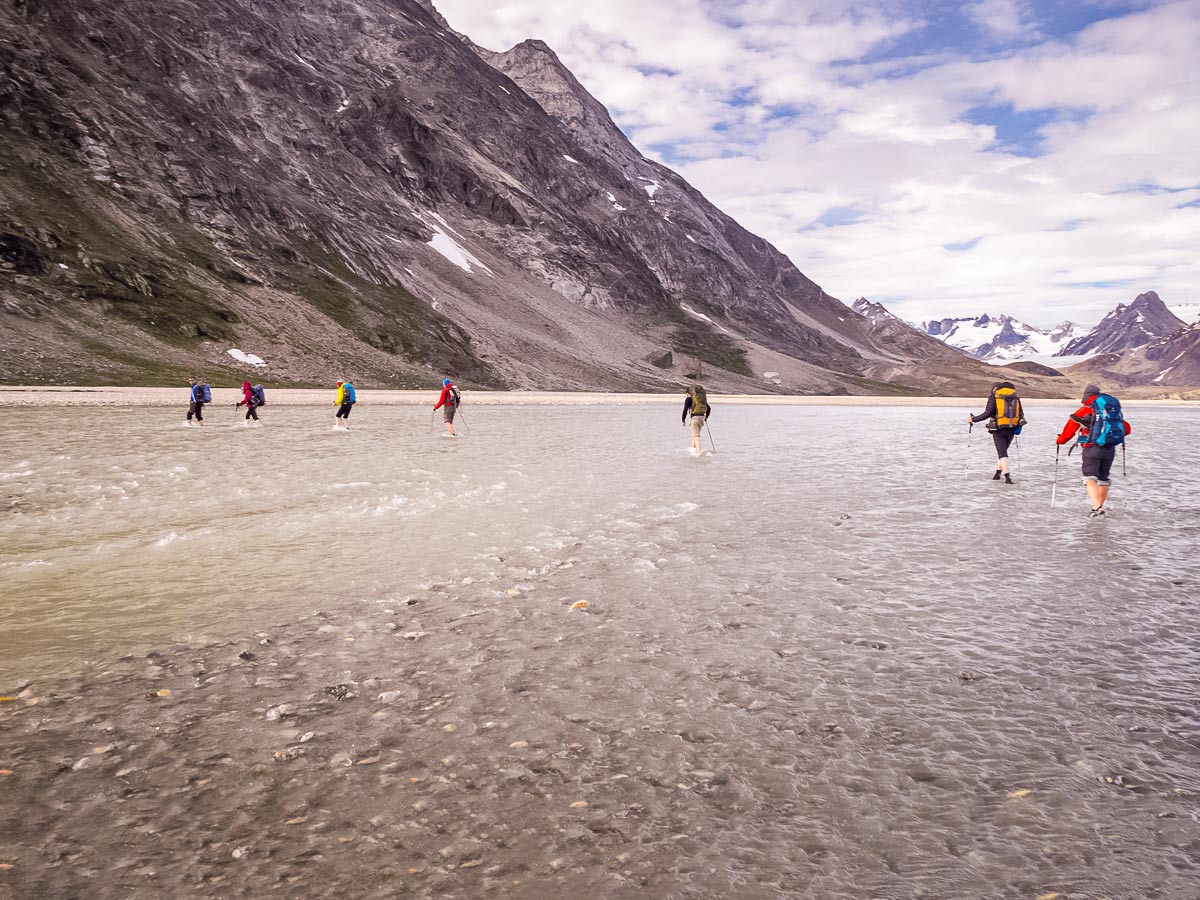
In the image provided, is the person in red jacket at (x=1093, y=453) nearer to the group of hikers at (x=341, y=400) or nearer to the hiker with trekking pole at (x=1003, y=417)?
the hiker with trekking pole at (x=1003, y=417)

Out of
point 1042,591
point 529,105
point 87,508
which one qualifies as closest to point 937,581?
point 1042,591

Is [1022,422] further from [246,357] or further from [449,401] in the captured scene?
[246,357]

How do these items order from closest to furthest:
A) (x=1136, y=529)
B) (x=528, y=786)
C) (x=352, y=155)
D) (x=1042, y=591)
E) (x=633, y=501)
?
1. (x=528, y=786)
2. (x=1042, y=591)
3. (x=1136, y=529)
4. (x=633, y=501)
5. (x=352, y=155)

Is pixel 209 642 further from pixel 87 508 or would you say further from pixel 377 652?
pixel 87 508

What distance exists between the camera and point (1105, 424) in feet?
44.0

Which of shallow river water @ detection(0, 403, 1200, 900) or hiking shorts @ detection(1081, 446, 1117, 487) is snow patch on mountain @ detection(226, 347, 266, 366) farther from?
hiking shorts @ detection(1081, 446, 1117, 487)

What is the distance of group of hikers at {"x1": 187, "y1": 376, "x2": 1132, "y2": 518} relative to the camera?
13.4 meters

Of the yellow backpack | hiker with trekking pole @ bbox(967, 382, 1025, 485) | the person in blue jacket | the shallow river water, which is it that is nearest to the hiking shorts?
the shallow river water

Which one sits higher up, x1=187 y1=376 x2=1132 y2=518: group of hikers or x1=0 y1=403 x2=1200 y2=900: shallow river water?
x1=187 y1=376 x2=1132 y2=518: group of hikers

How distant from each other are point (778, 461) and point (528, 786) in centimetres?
1969

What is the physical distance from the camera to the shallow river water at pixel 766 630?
3.90m

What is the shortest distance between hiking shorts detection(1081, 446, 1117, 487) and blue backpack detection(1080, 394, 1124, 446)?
0.11 metres

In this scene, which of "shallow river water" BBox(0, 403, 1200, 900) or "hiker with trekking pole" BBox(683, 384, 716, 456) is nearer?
"shallow river water" BBox(0, 403, 1200, 900)

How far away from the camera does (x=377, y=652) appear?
21.0 feet
